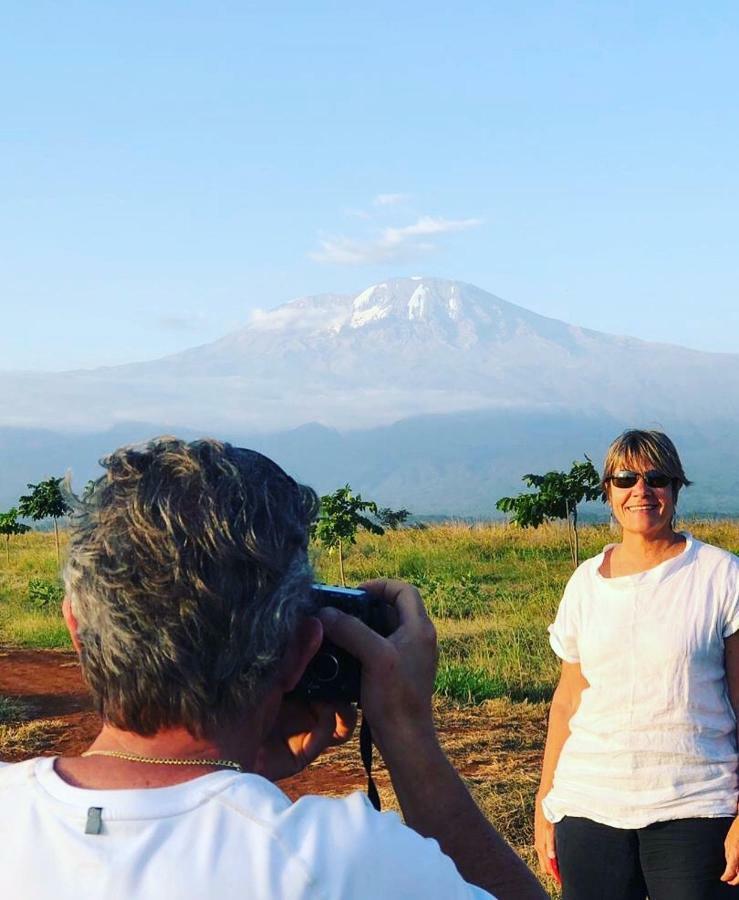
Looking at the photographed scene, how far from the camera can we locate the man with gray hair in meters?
1.16

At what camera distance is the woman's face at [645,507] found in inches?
125

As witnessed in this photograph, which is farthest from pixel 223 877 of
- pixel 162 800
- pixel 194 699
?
pixel 194 699

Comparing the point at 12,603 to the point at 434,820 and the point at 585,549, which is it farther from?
the point at 434,820

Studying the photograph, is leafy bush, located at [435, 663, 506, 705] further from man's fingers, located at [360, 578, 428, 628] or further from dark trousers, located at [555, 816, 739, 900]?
man's fingers, located at [360, 578, 428, 628]

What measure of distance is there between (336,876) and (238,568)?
33 centimetres

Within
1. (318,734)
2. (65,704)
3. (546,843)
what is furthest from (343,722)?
(65,704)

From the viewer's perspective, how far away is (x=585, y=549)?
19.2 m

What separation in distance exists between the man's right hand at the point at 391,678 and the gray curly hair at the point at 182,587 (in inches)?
4.8

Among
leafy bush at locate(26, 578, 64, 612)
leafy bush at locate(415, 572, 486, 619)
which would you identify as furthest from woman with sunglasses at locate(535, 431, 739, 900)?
leafy bush at locate(26, 578, 64, 612)

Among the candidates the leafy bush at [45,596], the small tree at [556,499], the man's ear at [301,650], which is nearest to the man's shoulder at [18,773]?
the man's ear at [301,650]

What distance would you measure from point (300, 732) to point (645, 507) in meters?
1.86

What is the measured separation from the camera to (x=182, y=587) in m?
1.28

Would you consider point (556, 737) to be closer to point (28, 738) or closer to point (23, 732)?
point (28, 738)

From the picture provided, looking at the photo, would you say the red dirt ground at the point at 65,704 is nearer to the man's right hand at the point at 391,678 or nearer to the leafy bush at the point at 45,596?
the leafy bush at the point at 45,596
